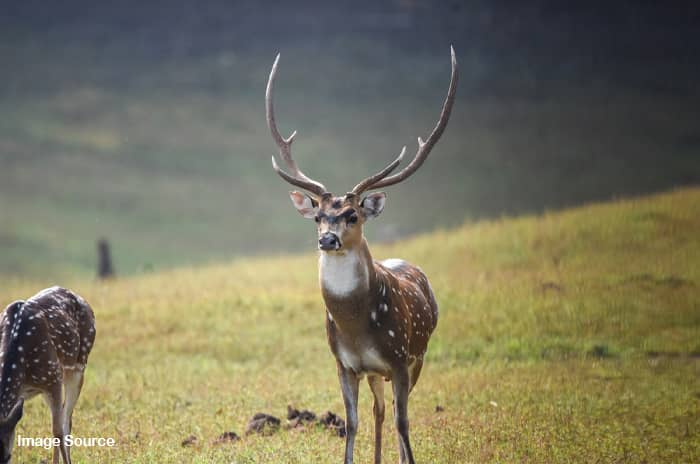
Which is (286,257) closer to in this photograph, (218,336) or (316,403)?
(218,336)

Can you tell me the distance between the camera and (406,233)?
3067 cm

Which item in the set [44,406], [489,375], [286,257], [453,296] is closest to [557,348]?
[489,375]

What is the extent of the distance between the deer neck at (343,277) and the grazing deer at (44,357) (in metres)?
2.97

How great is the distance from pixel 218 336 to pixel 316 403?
5.28 meters

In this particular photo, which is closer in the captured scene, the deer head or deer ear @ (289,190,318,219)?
the deer head

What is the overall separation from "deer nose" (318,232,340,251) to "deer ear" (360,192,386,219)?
71 cm

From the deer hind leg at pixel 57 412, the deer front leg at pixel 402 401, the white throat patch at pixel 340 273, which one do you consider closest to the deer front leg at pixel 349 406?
the deer front leg at pixel 402 401

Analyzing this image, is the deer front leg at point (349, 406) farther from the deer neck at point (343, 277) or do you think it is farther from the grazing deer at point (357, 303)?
the deer neck at point (343, 277)

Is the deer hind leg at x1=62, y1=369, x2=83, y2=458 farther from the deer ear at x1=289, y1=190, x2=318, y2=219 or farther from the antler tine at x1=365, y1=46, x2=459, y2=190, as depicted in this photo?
the antler tine at x1=365, y1=46, x2=459, y2=190

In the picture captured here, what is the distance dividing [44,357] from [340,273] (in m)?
3.16

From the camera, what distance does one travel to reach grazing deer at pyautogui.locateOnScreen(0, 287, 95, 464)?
9156 millimetres

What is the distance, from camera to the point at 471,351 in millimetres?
17125

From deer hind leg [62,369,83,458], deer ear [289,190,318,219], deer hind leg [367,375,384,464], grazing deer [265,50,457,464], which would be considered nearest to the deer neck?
grazing deer [265,50,457,464]

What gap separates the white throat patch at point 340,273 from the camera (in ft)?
30.6
